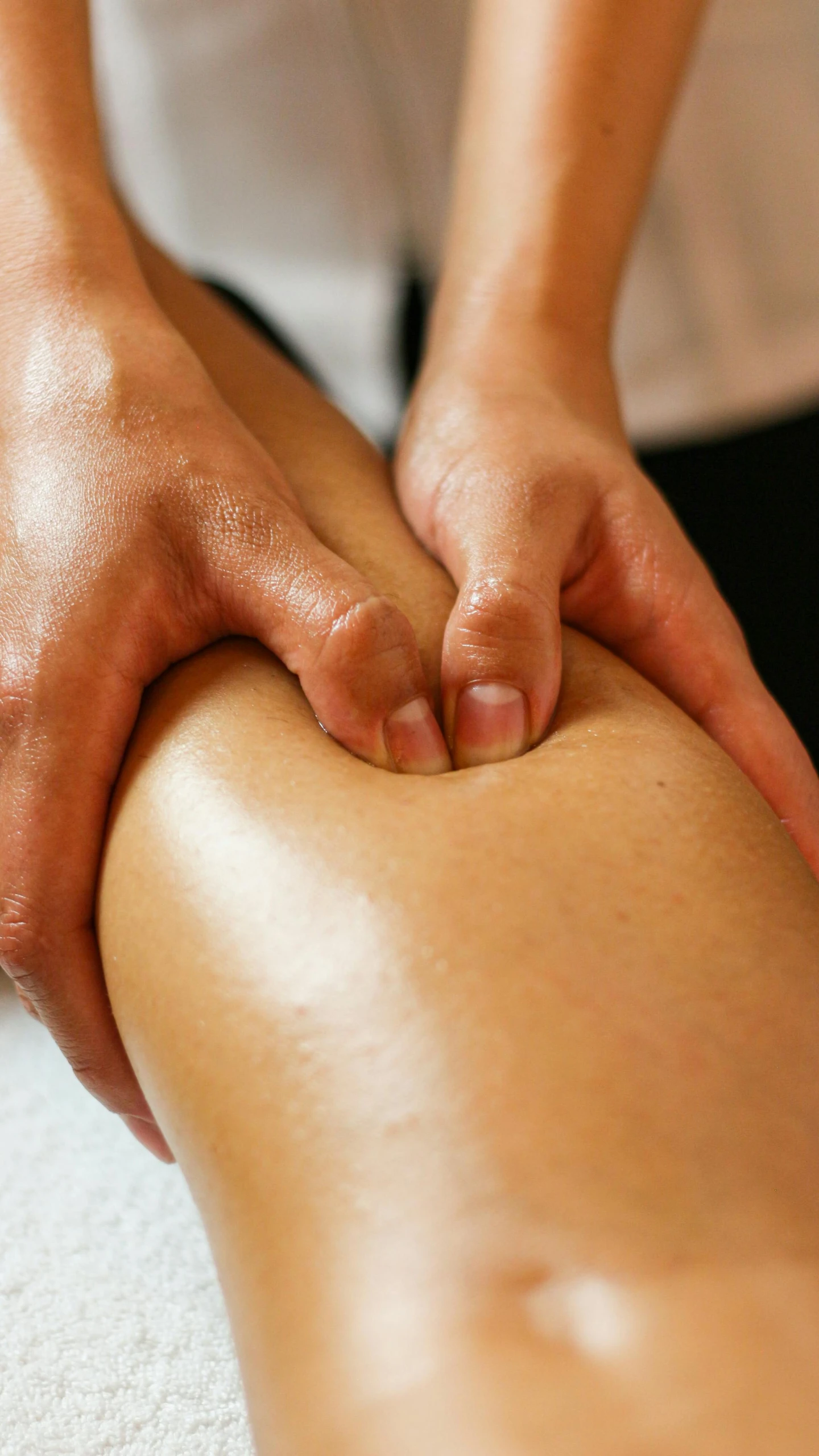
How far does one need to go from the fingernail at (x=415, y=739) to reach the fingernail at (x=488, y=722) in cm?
1

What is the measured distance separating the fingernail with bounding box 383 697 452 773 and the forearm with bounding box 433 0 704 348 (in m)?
0.33

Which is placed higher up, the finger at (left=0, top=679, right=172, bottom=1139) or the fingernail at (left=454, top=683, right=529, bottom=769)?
the fingernail at (left=454, top=683, right=529, bottom=769)

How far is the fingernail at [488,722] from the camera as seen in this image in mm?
592

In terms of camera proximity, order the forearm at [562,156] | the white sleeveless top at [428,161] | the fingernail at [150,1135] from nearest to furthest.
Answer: the fingernail at [150,1135], the forearm at [562,156], the white sleeveless top at [428,161]

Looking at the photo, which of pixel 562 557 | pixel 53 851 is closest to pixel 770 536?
pixel 562 557

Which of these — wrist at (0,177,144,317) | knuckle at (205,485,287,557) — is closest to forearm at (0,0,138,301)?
wrist at (0,177,144,317)

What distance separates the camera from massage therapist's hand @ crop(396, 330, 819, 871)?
608mm

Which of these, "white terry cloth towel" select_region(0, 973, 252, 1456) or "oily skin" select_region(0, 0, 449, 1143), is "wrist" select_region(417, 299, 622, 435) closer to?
"oily skin" select_region(0, 0, 449, 1143)

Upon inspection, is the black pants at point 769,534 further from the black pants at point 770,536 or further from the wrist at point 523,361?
the wrist at point 523,361

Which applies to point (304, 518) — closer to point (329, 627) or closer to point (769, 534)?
point (329, 627)

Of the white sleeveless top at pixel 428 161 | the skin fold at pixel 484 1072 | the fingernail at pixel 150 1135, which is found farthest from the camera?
the white sleeveless top at pixel 428 161

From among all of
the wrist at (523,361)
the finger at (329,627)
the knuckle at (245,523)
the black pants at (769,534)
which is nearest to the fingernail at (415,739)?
the finger at (329,627)

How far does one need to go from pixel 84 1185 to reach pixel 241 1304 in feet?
0.88

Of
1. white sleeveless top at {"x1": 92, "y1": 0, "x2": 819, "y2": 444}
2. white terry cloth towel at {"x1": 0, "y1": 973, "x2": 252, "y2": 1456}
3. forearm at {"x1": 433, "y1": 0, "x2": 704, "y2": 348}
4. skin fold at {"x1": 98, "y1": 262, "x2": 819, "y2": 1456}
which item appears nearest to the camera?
skin fold at {"x1": 98, "y1": 262, "x2": 819, "y2": 1456}
